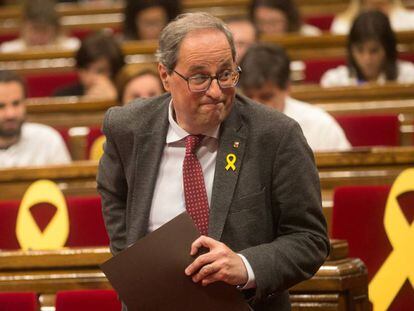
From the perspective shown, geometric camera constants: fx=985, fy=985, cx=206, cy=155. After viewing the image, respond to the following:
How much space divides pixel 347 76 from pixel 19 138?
1.39m

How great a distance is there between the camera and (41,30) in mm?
5012

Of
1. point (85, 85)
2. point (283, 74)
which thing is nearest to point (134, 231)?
point (283, 74)

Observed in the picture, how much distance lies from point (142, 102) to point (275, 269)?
1.34 ft

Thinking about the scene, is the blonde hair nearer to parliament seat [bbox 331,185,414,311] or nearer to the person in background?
the person in background

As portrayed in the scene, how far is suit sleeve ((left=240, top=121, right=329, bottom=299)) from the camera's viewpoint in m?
1.62

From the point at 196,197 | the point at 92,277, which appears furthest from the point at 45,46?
the point at 196,197

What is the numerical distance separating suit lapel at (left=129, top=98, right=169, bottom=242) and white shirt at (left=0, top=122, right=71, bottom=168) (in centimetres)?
183

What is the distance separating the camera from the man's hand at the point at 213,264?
1.55 m

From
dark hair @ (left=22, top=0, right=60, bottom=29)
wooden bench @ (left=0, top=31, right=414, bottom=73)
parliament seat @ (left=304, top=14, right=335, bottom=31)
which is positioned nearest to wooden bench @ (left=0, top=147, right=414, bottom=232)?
wooden bench @ (left=0, top=31, right=414, bottom=73)

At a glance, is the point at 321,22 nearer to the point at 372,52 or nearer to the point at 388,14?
the point at 388,14

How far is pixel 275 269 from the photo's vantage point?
63.7 inches

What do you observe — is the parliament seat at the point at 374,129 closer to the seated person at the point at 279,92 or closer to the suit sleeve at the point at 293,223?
the seated person at the point at 279,92

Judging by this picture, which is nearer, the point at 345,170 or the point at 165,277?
A: the point at 165,277

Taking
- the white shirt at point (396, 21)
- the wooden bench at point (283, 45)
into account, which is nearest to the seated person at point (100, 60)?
the wooden bench at point (283, 45)
